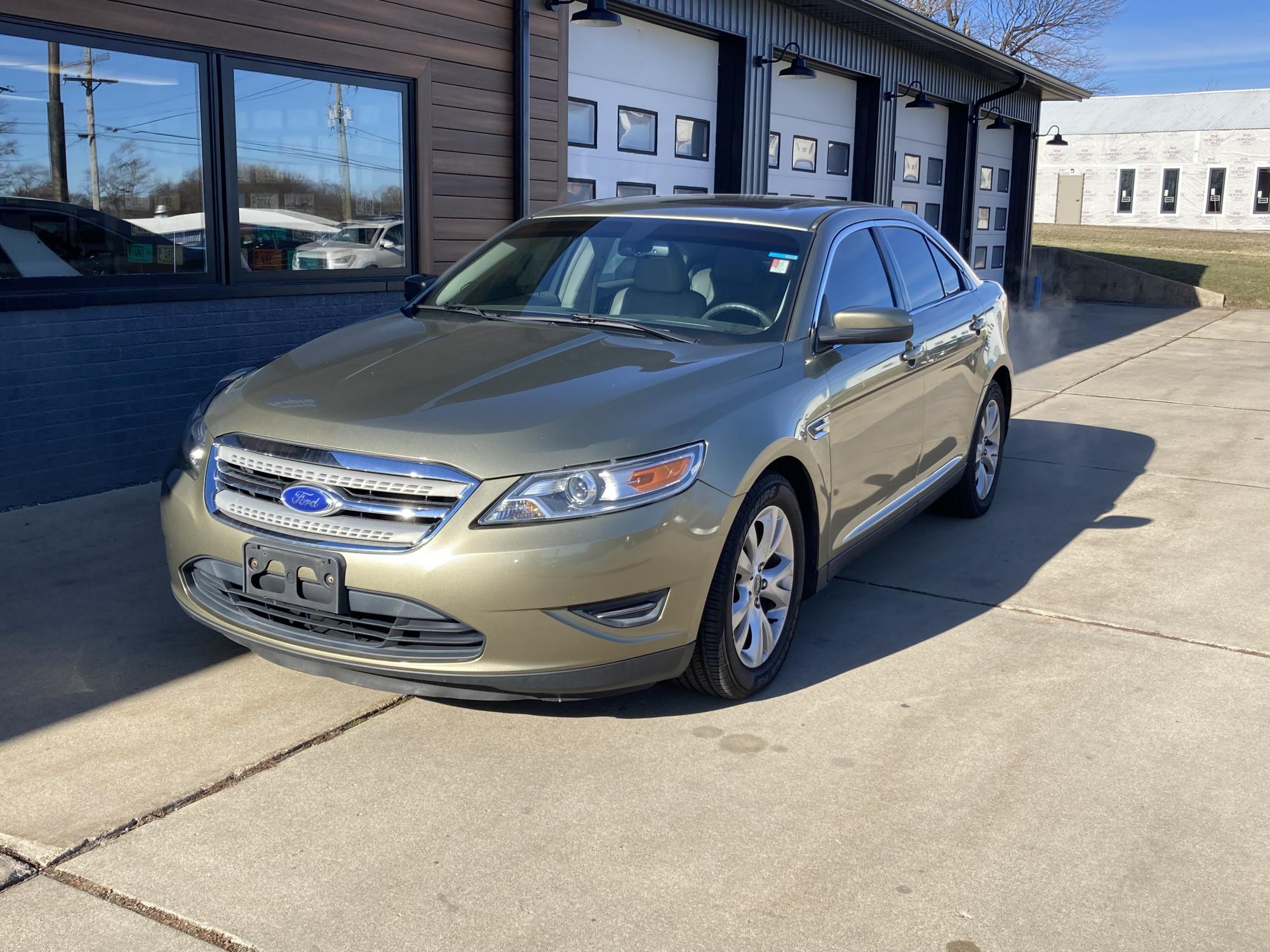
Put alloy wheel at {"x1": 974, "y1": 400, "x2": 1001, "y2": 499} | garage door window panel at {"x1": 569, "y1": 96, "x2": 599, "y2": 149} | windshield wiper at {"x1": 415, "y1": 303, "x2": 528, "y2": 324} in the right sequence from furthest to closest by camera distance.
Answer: garage door window panel at {"x1": 569, "y1": 96, "x2": 599, "y2": 149}
alloy wheel at {"x1": 974, "y1": 400, "x2": 1001, "y2": 499}
windshield wiper at {"x1": 415, "y1": 303, "x2": 528, "y2": 324}

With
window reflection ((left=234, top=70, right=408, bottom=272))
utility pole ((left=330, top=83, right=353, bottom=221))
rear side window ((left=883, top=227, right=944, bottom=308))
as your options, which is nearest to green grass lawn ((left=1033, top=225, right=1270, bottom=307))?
window reflection ((left=234, top=70, right=408, bottom=272))

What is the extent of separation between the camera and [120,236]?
668 centimetres

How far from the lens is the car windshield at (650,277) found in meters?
4.61

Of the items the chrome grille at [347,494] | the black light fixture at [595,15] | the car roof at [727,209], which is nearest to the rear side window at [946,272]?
the car roof at [727,209]

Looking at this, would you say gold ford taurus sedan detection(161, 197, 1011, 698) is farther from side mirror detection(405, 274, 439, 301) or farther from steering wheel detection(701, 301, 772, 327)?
side mirror detection(405, 274, 439, 301)

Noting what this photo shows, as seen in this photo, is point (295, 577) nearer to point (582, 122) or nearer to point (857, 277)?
point (857, 277)

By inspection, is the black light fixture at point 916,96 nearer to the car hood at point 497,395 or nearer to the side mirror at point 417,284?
the side mirror at point 417,284

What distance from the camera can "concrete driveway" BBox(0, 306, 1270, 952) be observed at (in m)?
2.82

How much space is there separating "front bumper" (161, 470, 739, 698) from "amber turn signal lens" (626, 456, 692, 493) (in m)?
0.06

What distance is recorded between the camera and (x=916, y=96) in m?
16.3

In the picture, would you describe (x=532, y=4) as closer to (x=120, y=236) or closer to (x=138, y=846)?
(x=120, y=236)

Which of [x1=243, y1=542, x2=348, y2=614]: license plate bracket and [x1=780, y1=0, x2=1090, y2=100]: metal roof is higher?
[x1=780, y1=0, x2=1090, y2=100]: metal roof

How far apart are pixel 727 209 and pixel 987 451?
2.37 meters

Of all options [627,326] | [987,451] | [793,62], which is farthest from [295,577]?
[793,62]
